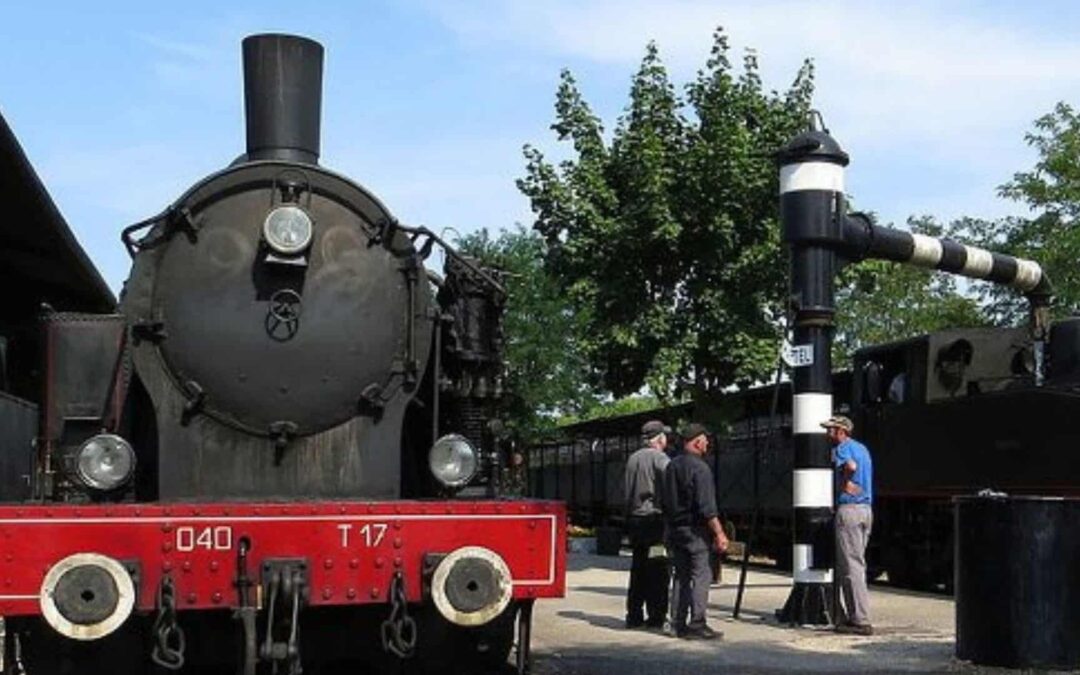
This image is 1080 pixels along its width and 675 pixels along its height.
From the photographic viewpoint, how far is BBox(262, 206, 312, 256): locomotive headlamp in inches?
265

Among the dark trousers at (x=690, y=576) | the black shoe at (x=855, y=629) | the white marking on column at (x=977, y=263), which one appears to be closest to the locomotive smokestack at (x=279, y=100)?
the dark trousers at (x=690, y=576)

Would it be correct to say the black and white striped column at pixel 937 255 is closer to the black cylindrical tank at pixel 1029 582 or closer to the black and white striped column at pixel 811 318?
the black and white striped column at pixel 811 318

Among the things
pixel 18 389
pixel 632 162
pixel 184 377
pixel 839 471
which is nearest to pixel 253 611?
pixel 184 377

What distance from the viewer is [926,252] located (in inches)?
475

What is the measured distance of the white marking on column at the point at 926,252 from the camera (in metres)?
12.0

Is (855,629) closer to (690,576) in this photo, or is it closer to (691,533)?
(690,576)

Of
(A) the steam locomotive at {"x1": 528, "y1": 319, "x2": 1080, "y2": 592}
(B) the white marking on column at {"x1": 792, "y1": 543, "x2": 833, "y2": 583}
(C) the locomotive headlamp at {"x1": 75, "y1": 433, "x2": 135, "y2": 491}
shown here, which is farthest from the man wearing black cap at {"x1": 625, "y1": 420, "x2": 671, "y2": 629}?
(C) the locomotive headlamp at {"x1": 75, "y1": 433, "x2": 135, "y2": 491}

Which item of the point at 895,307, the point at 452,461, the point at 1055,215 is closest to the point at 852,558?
the point at 452,461

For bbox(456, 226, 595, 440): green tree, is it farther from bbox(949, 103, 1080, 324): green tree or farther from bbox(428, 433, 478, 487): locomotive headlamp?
bbox(428, 433, 478, 487): locomotive headlamp

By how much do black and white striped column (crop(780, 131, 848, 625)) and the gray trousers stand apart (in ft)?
0.79

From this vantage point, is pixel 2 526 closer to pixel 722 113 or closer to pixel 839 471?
pixel 839 471

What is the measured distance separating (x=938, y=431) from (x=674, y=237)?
3.72 meters

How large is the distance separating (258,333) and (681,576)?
4448mm

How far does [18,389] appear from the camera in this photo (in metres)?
15.2
